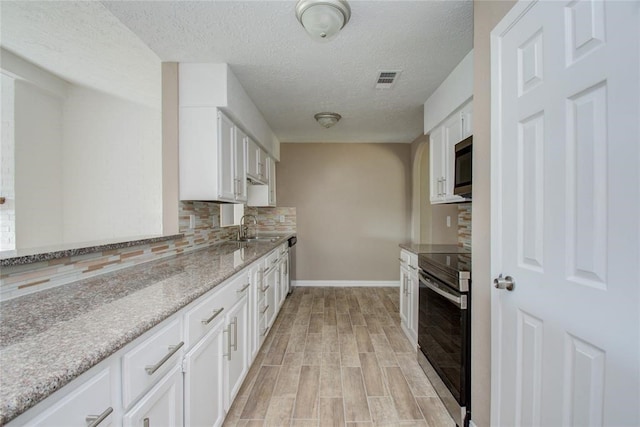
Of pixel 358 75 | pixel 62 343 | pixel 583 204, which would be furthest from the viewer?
pixel 358 75

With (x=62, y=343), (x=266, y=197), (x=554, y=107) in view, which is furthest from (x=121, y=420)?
(x=266, y=197)

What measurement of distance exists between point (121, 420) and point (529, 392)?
1.43 meters

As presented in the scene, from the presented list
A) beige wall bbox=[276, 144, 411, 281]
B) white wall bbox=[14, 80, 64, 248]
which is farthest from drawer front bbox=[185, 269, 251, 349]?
beige wall bbox=[276, 144, 411, 281]

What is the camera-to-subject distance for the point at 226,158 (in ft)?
8.14

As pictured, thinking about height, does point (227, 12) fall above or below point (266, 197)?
above

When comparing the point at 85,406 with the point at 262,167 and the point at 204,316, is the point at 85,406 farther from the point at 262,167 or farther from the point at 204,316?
the point at 262,167

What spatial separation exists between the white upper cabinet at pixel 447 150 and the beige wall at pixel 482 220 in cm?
70

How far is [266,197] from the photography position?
160 inches

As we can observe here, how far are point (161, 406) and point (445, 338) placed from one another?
63.9 inches

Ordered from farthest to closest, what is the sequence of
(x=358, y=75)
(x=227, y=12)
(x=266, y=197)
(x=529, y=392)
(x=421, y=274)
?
(x=266, y=197)
(x=358, y=75)
(x=421, y=274)
(x=227, y=12)
(x=529, y=392)

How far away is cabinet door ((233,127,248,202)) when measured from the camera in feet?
8.82

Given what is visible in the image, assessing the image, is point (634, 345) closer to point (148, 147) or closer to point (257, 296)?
point (257, 296)

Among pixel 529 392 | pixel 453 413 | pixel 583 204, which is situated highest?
pixel 583 204

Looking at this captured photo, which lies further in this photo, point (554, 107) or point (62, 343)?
point (554, 107)
